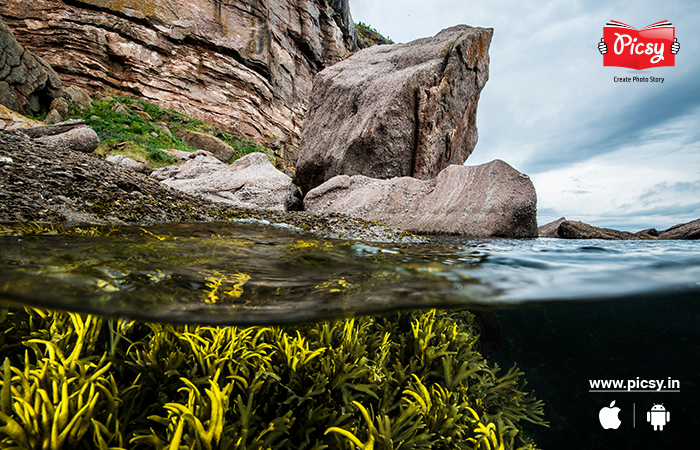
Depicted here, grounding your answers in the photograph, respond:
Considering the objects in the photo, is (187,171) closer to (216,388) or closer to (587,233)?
(216,388)

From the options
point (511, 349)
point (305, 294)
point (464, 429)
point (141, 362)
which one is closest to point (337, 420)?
point (305, 294)

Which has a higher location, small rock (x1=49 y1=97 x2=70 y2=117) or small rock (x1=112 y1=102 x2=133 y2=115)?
small rock (x1=112 y1=102 x2=133 y2=115)

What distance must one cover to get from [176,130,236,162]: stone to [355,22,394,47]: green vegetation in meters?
29.7

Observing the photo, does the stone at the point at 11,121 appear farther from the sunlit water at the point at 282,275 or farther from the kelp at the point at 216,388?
the kelp at the point at 216,388

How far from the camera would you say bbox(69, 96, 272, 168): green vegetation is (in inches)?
461

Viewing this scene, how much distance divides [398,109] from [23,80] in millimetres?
16482

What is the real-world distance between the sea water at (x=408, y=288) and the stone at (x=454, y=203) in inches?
58.6

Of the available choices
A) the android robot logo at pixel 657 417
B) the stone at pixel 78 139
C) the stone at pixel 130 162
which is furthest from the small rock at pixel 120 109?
the android robot logo at pixel 657 417

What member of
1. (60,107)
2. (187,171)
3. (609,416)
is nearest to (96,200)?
(609,416)

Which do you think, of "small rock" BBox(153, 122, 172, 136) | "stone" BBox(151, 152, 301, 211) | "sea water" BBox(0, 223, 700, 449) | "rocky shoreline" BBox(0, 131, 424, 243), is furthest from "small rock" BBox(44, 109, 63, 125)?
"sea water" BBox(0, 223, 700, 449)

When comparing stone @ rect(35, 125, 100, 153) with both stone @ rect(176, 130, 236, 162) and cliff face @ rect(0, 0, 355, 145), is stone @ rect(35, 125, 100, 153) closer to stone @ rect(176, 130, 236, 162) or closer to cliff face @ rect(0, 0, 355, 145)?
stone @ rect(176, 130, 236, 162)

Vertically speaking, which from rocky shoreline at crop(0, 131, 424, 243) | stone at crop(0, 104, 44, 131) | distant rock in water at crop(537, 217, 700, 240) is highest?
stone at crop(0, 104, 44, 131)

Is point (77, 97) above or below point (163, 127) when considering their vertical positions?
above

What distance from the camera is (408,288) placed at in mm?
2100
